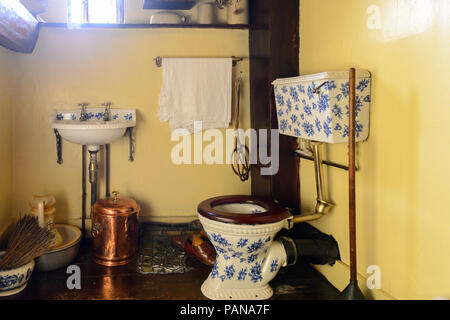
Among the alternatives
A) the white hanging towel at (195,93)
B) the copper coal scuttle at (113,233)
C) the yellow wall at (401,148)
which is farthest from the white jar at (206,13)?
the copper coal scuttle at (113,233)

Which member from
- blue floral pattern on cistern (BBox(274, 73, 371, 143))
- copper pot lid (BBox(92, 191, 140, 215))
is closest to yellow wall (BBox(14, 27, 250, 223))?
copper pot lid (BBox(92, 191, 140, 215))

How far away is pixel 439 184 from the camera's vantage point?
1452mm

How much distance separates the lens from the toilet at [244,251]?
1.96m

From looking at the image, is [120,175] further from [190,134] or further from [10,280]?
[10,280]

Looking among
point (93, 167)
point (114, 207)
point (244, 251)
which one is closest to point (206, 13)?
point (93, 167)

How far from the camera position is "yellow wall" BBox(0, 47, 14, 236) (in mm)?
2635

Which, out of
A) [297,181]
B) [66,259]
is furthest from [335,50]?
[66,259]

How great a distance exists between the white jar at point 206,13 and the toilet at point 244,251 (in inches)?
59.3

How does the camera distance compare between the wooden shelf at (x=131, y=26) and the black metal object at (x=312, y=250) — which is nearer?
the black metal object at (x=312, y=250)

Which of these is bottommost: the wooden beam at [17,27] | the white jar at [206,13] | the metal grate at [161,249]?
the metal grate at [161,249]

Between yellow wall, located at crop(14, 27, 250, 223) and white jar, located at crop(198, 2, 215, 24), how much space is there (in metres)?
0.08

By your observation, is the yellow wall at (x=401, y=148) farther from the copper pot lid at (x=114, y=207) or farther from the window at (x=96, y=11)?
the window at (x=96, y=11)

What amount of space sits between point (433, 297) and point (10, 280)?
6.41 ft

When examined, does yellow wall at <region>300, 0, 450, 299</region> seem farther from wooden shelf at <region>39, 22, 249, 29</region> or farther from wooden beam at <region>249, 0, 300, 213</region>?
wooden shelf at <region>39, 22, 249, 29</region>
